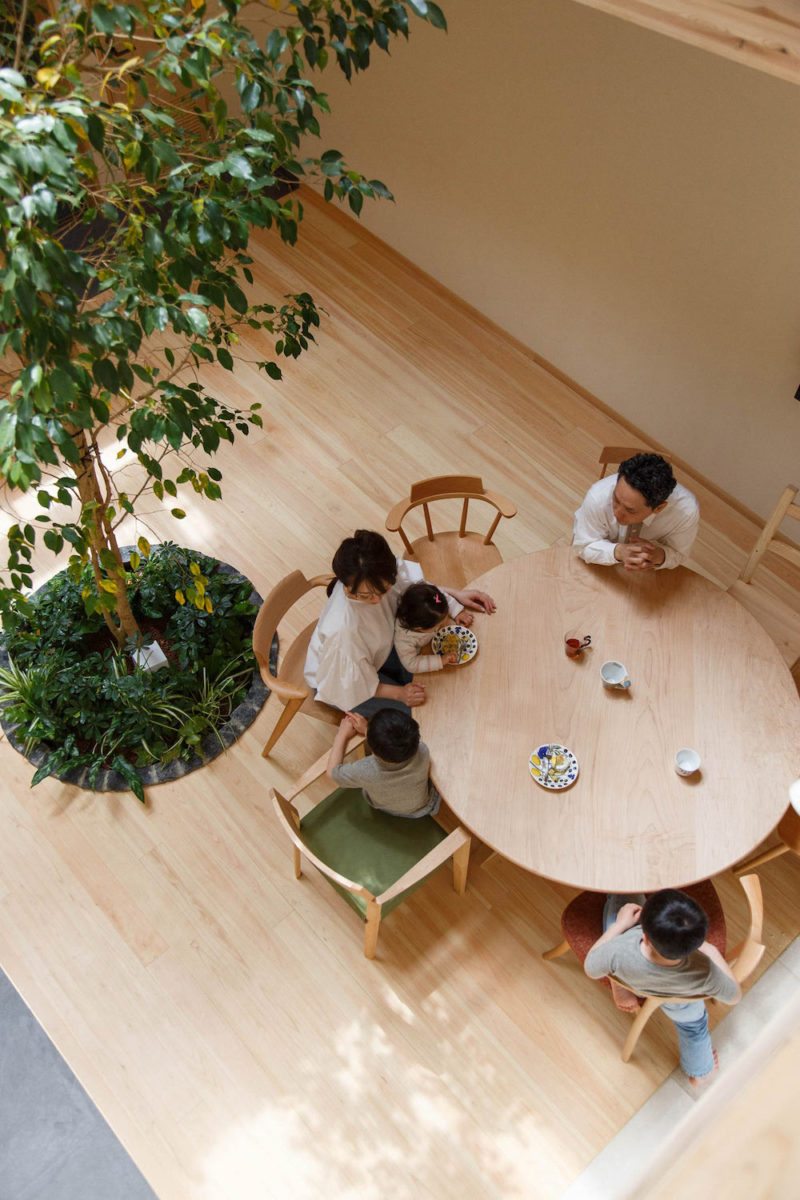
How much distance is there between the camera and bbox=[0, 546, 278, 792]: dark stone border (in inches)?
148

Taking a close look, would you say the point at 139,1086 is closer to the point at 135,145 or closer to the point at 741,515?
the point at 135,145

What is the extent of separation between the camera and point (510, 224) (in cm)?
477

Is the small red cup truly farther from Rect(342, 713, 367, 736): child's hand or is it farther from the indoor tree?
the indoor tree

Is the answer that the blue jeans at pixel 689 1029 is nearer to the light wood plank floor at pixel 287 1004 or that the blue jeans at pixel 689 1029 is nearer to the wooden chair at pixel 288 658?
the light wood plank floor at pixel 287 1004

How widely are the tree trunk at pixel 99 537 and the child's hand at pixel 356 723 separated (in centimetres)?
92

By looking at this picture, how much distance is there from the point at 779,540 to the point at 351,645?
70.5 inches

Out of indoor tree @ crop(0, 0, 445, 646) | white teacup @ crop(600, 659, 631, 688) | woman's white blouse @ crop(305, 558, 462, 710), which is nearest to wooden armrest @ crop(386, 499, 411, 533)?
woman's white blouse @ crop(305, 558, 462, 710)

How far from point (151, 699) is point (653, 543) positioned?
7.04ft

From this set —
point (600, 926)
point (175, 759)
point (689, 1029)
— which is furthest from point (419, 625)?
point (689, 1029)

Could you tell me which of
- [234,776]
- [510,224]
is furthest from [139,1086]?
[510,224]

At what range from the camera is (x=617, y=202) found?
4180 mm

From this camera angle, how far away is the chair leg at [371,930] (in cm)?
292

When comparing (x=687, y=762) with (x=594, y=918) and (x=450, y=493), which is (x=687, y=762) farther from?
(x=450, y=493)

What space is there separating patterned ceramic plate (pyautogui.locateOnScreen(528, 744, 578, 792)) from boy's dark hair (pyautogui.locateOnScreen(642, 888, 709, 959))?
20.5 inches
